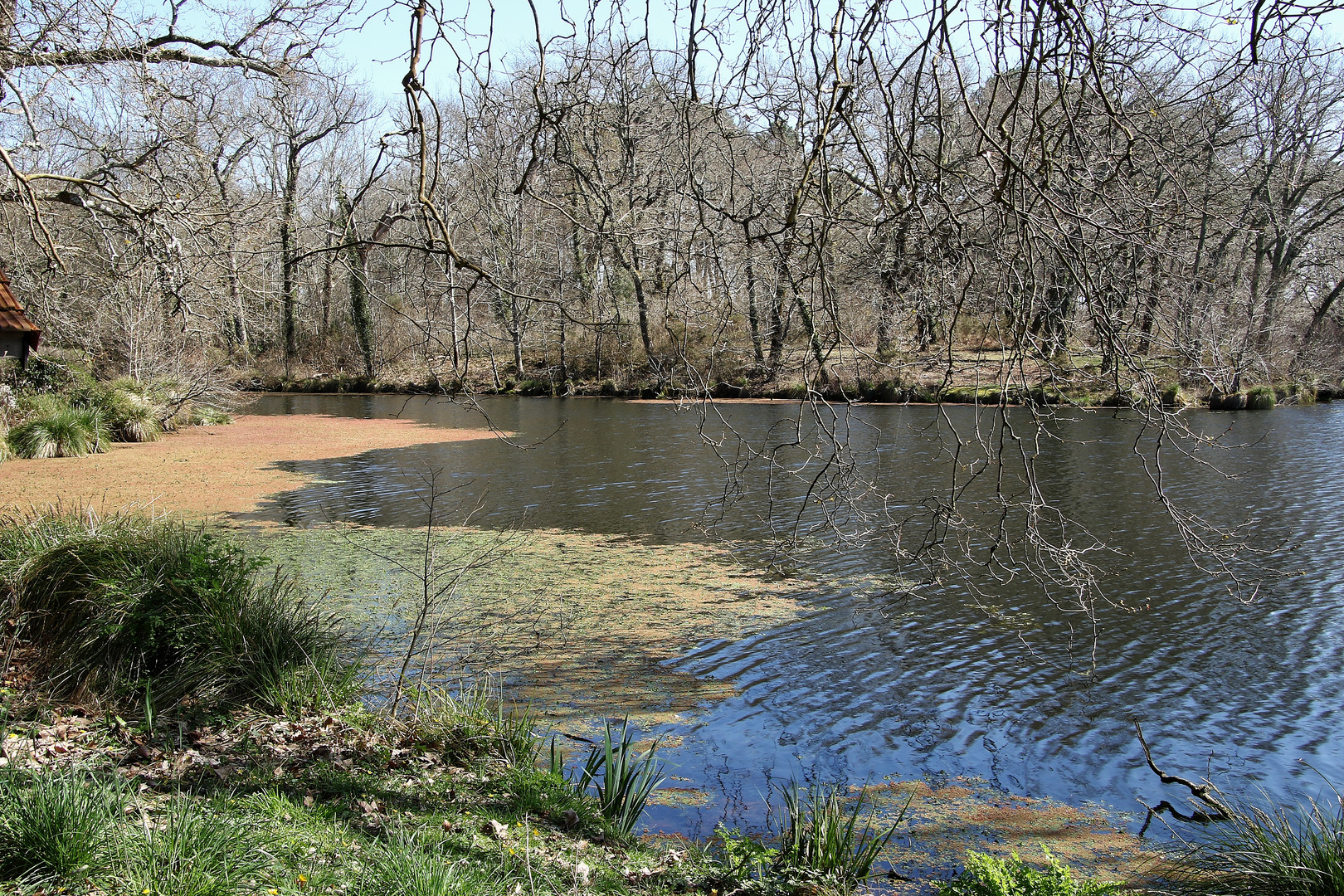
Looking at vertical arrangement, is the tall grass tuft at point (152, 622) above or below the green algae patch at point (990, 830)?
above

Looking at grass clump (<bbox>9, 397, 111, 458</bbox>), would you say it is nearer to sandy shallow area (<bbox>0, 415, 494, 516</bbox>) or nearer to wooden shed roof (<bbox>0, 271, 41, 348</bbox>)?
sandy shallow area (<bbox>0, 415, 494, 516</bbox>)

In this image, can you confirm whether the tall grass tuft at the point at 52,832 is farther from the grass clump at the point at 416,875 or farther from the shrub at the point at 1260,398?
the shrub at the point at 1260,398

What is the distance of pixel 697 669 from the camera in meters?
7.04

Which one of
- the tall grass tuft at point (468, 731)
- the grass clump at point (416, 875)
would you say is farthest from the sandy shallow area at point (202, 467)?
the grass clump at point (416, 875)

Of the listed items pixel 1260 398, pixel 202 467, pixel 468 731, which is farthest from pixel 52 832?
pixel 1260 398

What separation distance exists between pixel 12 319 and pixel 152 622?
10.0 m

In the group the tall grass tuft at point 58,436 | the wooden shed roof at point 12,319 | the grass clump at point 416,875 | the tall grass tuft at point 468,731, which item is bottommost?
the tall grass tuft at point 468,731

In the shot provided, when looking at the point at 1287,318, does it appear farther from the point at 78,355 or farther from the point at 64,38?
the point at 78,355

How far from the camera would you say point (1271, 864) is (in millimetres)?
3459

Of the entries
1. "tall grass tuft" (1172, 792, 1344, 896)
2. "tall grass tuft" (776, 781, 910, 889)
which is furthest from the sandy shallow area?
"tall grass tuft" (1172, 792, 1344, 896)

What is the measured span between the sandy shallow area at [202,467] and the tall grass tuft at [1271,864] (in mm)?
8517

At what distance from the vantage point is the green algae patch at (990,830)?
171 inches

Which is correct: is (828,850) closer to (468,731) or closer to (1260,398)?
(468,731)

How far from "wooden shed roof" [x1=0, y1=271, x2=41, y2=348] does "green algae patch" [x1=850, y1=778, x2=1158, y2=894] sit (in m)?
13.0
